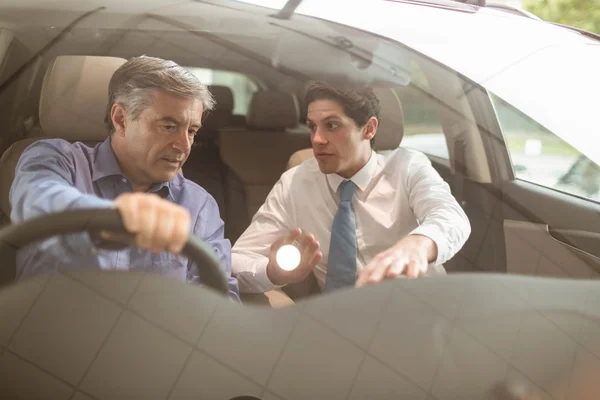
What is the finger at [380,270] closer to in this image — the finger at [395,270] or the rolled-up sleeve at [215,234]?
the finger at [395,270]

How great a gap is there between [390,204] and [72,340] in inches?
23.6

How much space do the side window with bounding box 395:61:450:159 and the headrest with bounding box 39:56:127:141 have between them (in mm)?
554

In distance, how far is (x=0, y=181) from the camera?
1089 millimetres

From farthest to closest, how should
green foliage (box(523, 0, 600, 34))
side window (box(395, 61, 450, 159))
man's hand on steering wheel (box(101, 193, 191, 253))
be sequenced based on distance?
green foliage (box(523, 0, 600, 34)) → side window (box(395, 61, 450, 159)) → man's hand on steering wheel (box(101, 193, 191, 253))

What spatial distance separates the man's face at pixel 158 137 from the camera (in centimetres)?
107

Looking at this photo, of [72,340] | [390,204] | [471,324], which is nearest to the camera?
[72,340]

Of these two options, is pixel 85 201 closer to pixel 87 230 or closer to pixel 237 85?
pixel 87 230

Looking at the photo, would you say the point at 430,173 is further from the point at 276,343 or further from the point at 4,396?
the point at 4,396

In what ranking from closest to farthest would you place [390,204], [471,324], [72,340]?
[72,340], [471,324], [390,204]

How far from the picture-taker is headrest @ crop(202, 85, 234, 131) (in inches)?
45.5

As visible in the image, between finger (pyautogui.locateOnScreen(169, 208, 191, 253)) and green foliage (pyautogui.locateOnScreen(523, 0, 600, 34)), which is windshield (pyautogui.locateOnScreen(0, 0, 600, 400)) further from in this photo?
green foliage (pyautogui.locateOnScreen(523, 0, 600, 34))

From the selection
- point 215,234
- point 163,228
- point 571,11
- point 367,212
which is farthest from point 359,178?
point 571,11

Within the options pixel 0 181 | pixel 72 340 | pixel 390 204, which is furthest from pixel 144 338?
pixel 390 204

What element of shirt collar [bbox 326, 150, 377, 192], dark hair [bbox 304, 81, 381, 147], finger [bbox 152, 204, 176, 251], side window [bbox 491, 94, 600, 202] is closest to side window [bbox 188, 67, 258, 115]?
dark hair [bbox 304, 81, 381, 147]
